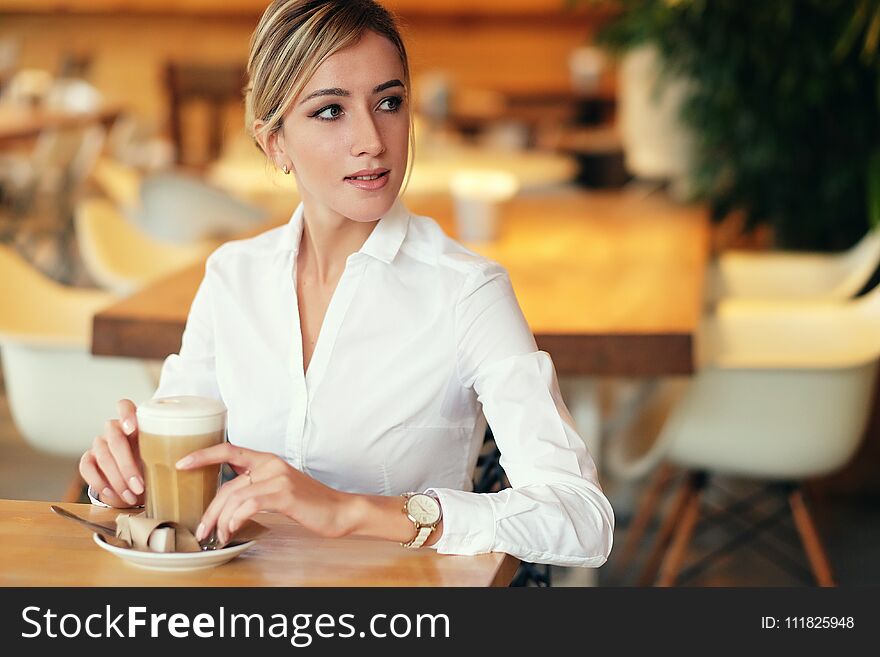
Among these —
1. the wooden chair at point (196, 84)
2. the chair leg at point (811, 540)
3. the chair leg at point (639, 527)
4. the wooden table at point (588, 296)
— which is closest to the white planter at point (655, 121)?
the wooden table at point (588, 296)

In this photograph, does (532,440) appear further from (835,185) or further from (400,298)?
(835,185)

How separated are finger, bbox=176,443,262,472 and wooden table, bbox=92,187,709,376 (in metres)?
1.06

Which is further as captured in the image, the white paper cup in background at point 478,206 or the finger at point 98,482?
the white paper cup in background at point 478,206

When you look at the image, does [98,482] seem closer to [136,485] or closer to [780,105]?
[136,485]

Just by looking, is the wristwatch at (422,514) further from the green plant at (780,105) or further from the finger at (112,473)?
the green plant at (780,105)

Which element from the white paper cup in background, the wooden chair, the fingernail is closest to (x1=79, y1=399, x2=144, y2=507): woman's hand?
the fingernail

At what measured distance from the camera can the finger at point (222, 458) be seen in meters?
1.26

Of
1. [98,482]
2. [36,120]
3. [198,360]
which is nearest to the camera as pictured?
[98,482]

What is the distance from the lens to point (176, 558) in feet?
3.99

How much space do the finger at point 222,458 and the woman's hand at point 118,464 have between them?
0.57 feet

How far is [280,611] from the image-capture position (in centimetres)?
116

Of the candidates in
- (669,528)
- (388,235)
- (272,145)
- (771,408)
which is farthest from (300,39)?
(669,528)

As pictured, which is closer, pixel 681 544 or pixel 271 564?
pixel 271 564

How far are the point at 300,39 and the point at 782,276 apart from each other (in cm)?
→ 240
